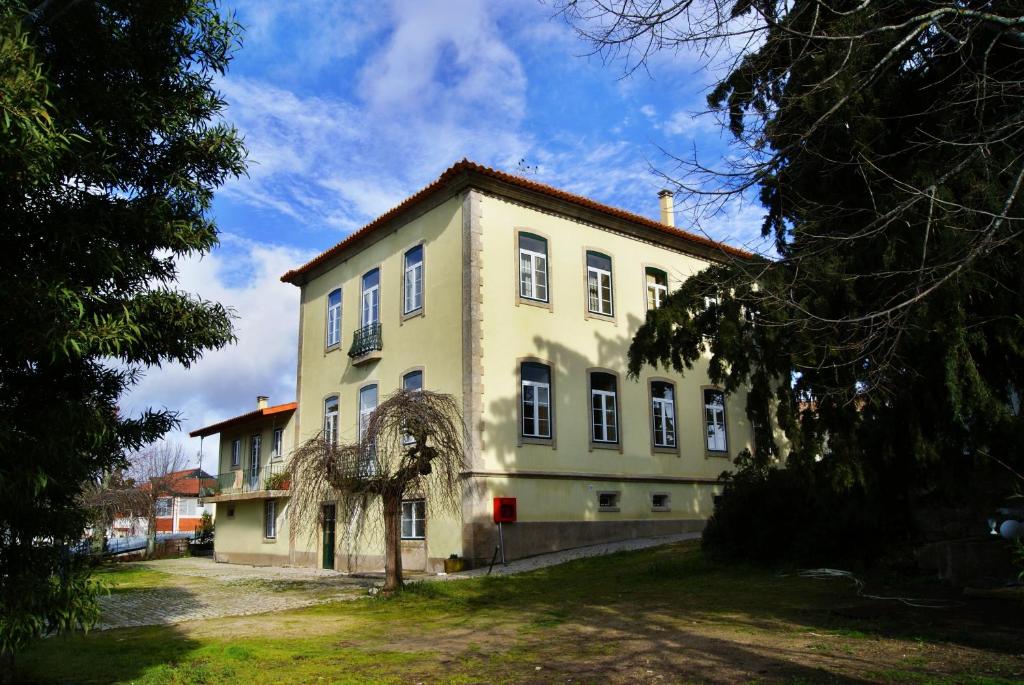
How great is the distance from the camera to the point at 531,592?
13.6 m

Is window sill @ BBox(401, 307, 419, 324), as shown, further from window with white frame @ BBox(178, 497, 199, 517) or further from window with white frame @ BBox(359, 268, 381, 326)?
window with white frame @ BBox(178, 497, 199, 517)

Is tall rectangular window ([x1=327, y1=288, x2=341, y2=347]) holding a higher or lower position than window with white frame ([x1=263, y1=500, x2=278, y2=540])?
higher

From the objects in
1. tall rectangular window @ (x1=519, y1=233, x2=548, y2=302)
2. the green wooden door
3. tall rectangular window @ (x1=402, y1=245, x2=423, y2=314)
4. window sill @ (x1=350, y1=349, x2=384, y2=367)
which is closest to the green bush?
tall rectangular window @ (x1=519, y1=233, x2=548, y2=302)

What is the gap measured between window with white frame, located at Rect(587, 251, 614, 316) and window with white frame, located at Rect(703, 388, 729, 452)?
14.8ft

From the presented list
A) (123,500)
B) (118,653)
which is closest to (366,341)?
(118,653)

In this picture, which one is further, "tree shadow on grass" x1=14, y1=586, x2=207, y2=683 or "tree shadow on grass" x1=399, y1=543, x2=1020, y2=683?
"tree shadow on grass" x1=14, y1=586, x2=207, y2=683

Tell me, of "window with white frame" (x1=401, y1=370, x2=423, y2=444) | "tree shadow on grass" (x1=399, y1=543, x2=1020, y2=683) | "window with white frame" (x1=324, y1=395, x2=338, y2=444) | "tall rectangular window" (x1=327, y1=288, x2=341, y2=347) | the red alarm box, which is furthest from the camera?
"tall rectangular window" (x1=327, y1=288, x2=341, y2=347)

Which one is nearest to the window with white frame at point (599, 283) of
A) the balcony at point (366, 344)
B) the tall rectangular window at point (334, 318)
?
the balcony at point (366, 344)

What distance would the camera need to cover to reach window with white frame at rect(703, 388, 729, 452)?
24109mm

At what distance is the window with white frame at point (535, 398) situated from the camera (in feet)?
64.8

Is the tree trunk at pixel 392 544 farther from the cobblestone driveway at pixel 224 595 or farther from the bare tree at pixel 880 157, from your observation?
the bare tree at pixel 880 157

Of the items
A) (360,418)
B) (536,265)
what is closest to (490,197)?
(536,265)

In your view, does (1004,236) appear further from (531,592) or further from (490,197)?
(490,197)

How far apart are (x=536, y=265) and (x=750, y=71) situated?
1323 centimetres
